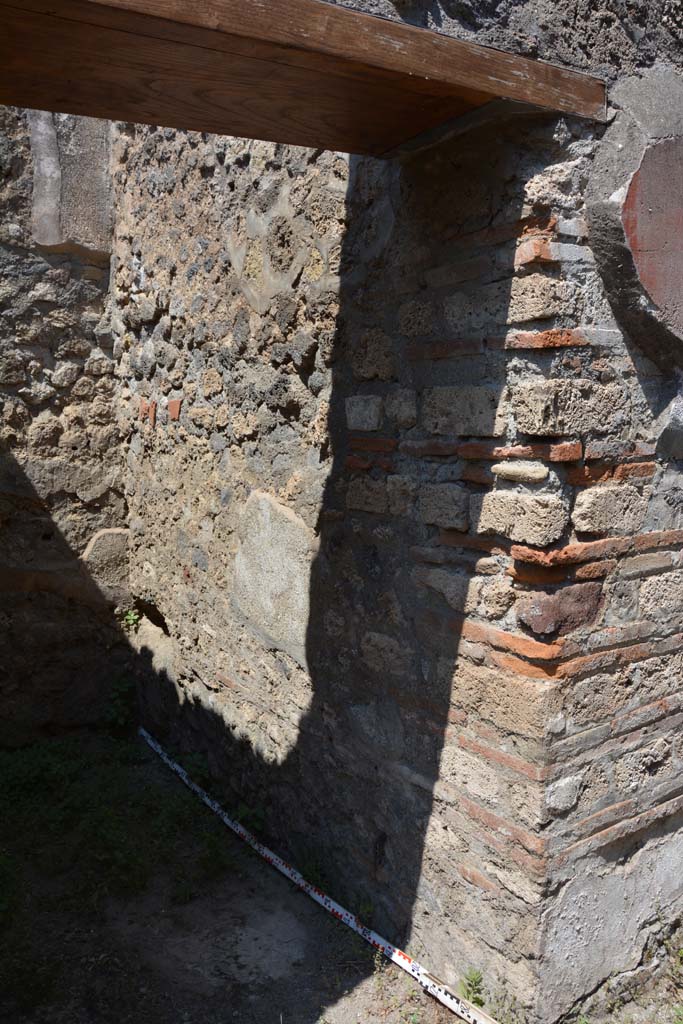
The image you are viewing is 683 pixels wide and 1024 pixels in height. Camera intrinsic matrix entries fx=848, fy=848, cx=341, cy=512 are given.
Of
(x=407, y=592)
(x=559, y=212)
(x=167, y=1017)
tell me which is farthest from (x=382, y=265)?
(x=167, y=1017)

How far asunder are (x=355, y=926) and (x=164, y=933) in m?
0.67

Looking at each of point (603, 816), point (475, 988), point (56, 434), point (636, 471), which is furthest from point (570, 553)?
point (56, 434)

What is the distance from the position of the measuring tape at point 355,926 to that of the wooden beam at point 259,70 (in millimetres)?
2311

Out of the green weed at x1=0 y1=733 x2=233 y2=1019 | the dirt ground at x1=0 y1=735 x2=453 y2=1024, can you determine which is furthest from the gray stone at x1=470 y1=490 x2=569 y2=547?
the green weed at x1=0 y1=733 x2=233 y2=1019

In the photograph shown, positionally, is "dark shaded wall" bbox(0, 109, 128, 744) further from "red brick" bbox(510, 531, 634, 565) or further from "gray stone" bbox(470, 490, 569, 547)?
"red brick" bbox(510, 531, 634, 565)

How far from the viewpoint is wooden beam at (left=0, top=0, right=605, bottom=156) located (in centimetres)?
154

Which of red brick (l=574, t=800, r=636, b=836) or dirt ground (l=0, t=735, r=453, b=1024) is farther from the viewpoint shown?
dirt ground (l=0, t=735, r=453, b=1024)

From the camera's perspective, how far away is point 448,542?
230 centimetres

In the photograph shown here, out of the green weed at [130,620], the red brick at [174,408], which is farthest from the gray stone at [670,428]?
the green weed at [130,620]

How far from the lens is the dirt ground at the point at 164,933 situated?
2477 mm

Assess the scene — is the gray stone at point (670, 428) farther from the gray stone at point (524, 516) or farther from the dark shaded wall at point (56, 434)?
the dark shaded wall at point (56, 434)

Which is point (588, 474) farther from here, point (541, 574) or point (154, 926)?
point (154, 926)

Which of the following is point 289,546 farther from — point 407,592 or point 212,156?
point 212,156

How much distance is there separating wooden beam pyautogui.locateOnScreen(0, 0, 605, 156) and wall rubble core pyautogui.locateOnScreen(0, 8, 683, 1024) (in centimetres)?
14
